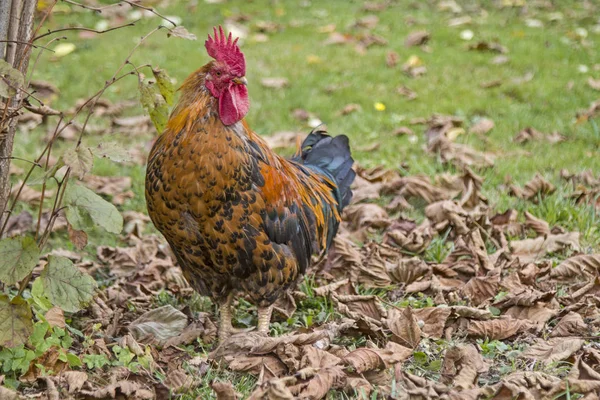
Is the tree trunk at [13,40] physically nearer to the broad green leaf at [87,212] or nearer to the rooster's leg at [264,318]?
the broad green leaf at [87,212]

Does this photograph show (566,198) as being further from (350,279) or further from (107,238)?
(107,238)

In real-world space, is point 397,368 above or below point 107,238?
above

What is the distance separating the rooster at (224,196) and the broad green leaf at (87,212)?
1.35ft

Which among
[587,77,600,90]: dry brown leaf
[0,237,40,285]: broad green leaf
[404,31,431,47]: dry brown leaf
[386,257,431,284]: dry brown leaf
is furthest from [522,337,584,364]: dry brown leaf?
[404,31,431,47]: dry brown leaf

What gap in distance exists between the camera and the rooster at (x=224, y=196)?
3.31 m

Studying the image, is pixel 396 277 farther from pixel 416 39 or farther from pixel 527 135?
pixel 416 39

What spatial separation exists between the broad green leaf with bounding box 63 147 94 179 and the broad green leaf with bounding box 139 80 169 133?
1.66 feet

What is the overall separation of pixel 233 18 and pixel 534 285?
7367mm

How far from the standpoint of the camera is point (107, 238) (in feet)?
16.8

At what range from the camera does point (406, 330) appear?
3430 millimetres

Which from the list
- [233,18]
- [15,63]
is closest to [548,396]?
[15,63]

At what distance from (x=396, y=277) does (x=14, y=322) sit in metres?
2.27

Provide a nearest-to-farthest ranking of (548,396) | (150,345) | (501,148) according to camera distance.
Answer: (548,396) → (150,345) → (501,148)

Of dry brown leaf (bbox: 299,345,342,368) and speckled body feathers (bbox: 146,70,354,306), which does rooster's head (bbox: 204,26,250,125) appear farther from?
dry brown leaf (bbox: 299,345,342,368)
